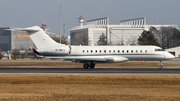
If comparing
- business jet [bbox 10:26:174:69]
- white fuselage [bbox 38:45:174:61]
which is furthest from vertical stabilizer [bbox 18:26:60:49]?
white fuselage [bbox 38:45:174:61]

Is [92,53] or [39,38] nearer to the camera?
[39,38]

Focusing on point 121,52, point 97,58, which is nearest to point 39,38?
point 97,58

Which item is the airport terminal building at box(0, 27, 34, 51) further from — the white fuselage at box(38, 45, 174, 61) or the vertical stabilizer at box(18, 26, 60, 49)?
the white fuselage at box(38, 45, 174, 61)

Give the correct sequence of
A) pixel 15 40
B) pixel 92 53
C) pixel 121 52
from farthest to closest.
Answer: pixel 15 40, pixel 92 53, pixel 121 52

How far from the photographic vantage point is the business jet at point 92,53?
53.2 meters

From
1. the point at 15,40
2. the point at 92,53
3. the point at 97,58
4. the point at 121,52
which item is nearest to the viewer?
the point at 97,58

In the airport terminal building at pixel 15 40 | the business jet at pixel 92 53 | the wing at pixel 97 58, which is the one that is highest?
the airport terminal building at pixel 15 40

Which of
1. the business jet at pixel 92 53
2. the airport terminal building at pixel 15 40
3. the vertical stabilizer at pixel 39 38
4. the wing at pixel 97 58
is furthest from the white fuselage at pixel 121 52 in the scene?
the airport terminal building at pixel 15 40

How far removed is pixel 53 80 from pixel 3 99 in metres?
11.4

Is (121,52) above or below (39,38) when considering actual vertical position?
below

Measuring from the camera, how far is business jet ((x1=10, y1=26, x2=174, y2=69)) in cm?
5325

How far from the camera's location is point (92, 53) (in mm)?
54438

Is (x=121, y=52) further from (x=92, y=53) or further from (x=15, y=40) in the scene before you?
(x=15, y=40)

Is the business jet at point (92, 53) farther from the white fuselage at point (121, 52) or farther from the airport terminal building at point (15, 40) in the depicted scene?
the airport terminal building at point (15, 40)
